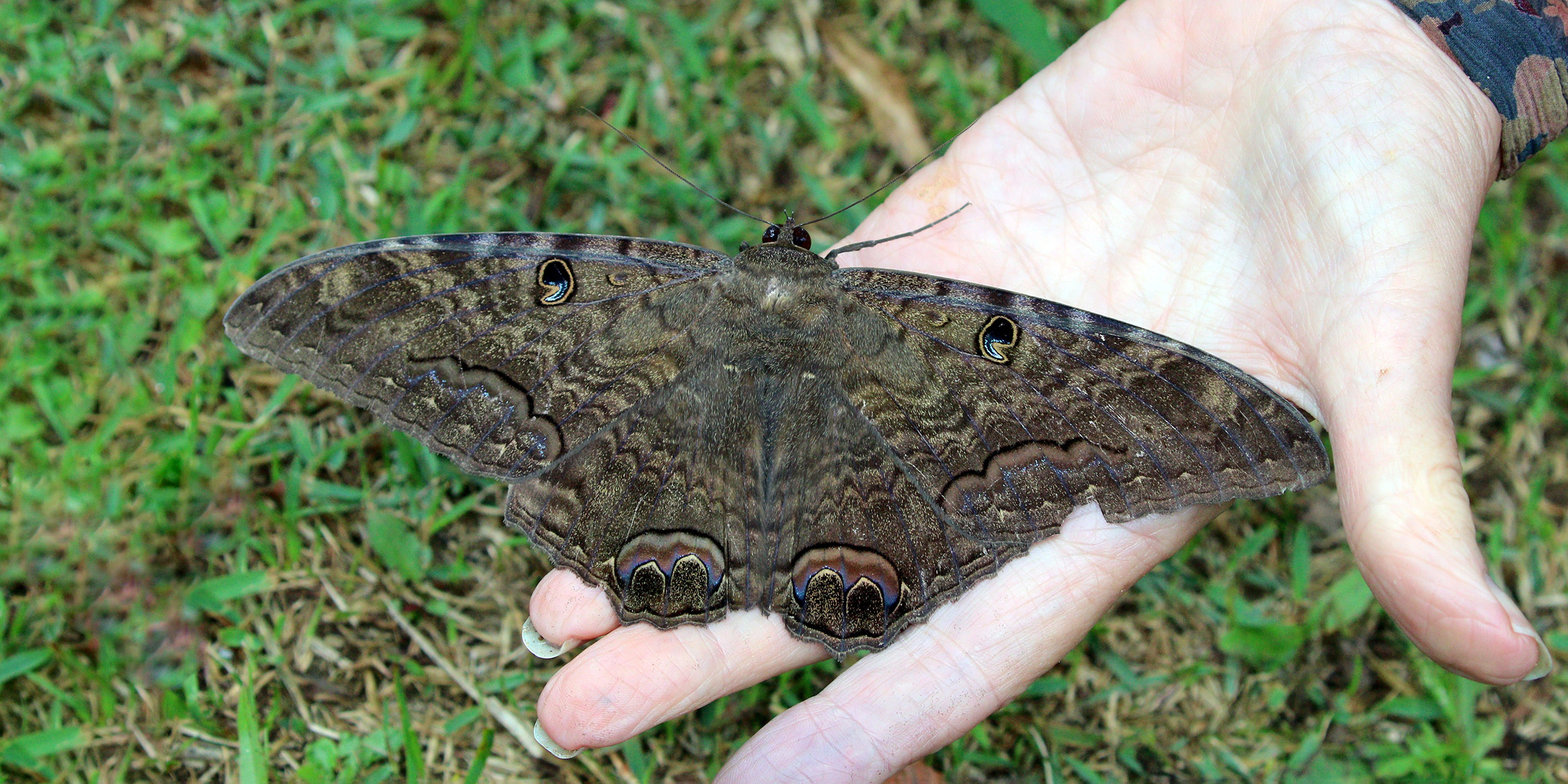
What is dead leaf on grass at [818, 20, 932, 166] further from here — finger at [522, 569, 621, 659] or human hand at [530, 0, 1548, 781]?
finger at [522, 569, 621, 659]

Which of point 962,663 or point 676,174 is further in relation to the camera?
point 676,174

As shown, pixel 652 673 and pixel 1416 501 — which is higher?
pixel 1416 501

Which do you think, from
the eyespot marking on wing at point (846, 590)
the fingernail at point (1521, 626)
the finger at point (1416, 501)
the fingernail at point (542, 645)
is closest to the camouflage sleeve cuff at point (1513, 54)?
the finger at point (1416, 501)

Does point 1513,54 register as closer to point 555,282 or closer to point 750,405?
point 750,405

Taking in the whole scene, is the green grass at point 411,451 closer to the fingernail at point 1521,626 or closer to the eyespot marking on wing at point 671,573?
the eyespot marking on wing at point 671,573

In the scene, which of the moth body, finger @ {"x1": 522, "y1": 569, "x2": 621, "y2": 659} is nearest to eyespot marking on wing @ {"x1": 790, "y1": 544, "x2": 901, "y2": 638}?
the moth body

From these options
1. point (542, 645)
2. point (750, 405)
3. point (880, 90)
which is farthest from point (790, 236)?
point (880, 90)
